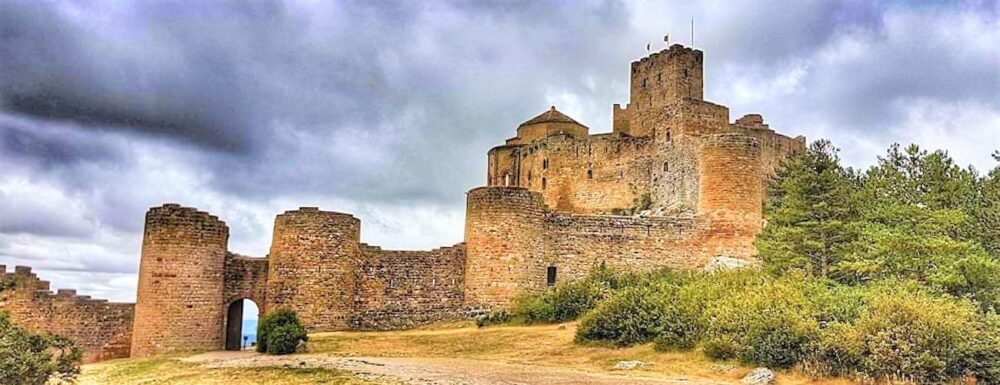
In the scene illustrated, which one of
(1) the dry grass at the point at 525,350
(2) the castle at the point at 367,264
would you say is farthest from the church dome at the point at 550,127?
(1) the dry grass at the point at 525,350

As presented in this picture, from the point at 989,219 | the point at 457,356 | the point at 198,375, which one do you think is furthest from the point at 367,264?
the point at 989,219

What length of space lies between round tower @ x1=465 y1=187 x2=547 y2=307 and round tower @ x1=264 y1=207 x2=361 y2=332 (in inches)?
162

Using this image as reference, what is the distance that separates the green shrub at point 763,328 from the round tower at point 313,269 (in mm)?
11854

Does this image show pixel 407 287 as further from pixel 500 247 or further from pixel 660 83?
pixel 660 83

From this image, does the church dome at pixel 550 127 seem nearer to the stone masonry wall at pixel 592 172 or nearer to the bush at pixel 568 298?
the stone masonry wall at pixel 592 172

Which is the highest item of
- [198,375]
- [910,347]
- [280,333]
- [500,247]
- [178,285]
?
[500,247]

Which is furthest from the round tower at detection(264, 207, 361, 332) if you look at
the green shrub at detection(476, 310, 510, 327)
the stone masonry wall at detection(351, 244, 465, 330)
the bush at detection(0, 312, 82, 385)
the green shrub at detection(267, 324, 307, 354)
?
the bush at detection(0, 312, 82, 385)

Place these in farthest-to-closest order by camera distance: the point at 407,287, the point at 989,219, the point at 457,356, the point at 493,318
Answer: the point at 407,287 → the point at 493,318 → the point at 989,219 → the point at 457,356

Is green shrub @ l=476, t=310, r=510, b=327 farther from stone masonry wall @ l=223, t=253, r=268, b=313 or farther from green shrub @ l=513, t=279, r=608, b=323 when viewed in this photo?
stone masonry wall @ l=223, t=253, r=268, b=313

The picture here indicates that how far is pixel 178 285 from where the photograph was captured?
28.0m

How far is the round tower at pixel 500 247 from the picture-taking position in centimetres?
3102

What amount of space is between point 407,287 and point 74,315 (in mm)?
10394

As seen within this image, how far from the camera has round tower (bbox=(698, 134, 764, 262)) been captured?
112 ft

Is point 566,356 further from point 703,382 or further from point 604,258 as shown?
point 604,258
